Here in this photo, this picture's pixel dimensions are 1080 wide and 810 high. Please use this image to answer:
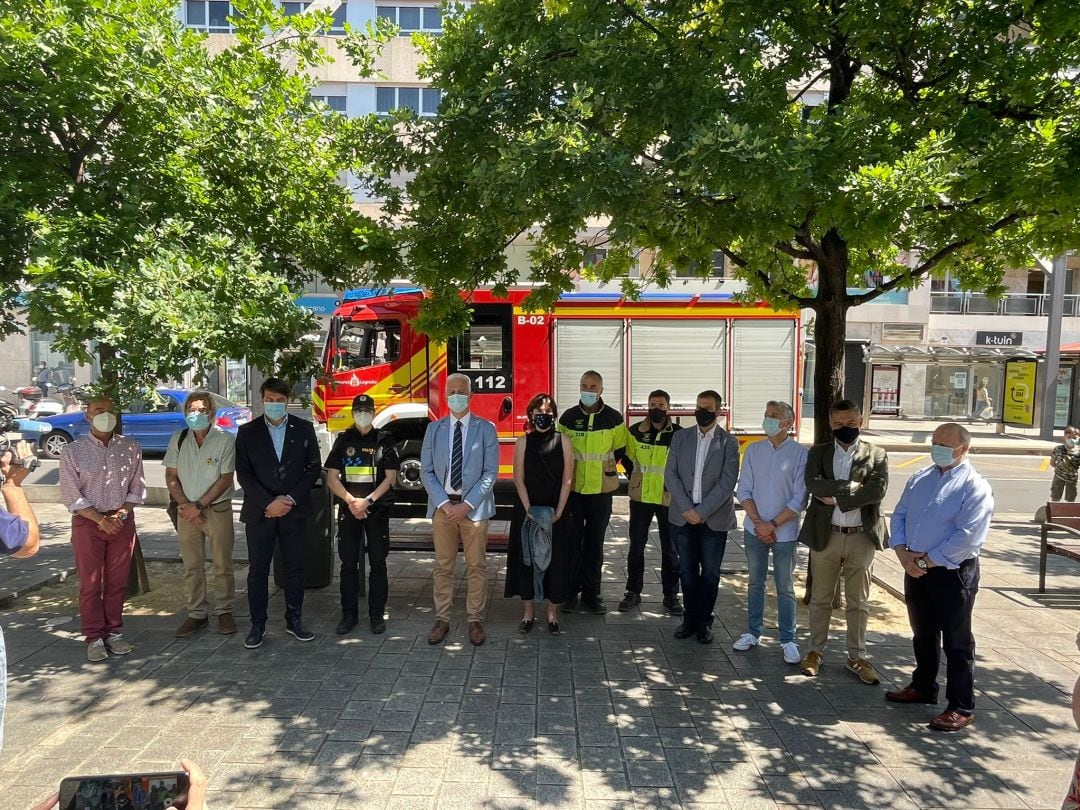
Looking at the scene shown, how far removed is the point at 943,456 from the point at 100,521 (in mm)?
5725

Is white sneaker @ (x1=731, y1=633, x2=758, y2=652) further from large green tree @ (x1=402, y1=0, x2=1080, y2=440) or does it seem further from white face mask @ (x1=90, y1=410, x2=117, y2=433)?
white face mask @ (x1=90, y1=410, x2=117, y2=433)

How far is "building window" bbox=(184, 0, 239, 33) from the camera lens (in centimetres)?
2322

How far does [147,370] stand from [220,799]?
300 cm

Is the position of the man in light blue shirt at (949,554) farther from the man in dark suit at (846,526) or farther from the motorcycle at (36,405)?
the motorcycle at (36,405)

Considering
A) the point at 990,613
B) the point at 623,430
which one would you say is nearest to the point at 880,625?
the point at 990,613

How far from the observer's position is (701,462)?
5473mm

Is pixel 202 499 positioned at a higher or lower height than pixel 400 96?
lower

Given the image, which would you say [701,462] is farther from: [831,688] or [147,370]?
[147,370]

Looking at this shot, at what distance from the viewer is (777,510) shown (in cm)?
514

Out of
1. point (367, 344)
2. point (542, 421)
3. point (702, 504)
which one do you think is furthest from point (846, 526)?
point (367, 344)

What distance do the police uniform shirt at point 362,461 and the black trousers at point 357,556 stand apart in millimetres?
199

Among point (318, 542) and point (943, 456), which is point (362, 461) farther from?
point (943, 456)

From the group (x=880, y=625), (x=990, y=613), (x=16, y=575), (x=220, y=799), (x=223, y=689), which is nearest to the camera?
(x=220, y=799)

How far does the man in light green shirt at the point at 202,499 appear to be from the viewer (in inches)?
218
